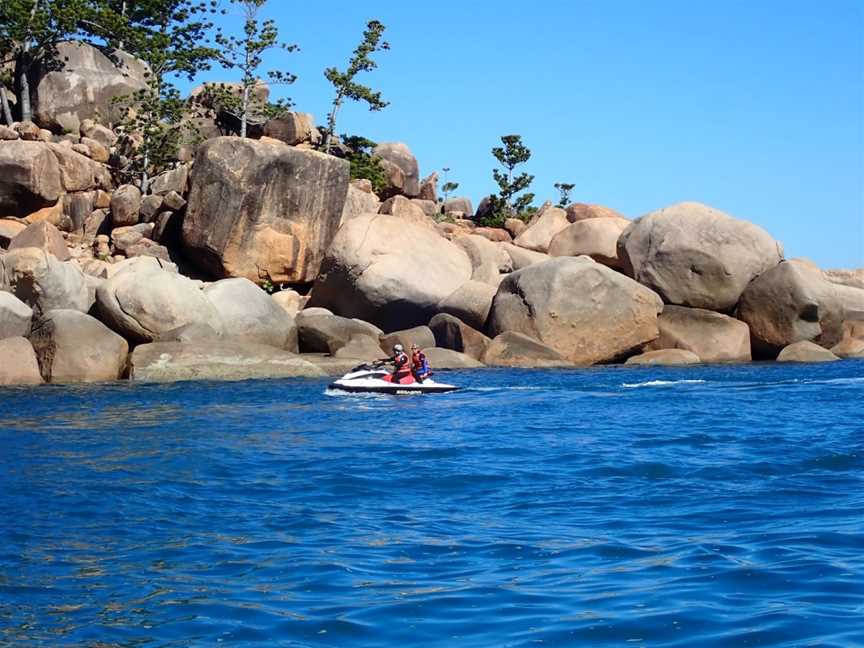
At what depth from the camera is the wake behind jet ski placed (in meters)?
22.2

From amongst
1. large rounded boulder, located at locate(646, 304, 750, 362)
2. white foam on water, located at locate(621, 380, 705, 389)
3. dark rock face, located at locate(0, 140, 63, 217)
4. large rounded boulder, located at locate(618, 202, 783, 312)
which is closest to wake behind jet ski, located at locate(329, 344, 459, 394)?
white foam on water, located at locate(621, 380, 705, 389)

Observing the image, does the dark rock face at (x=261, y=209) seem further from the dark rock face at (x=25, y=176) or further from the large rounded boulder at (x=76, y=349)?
the large rounded boulder at (x=76, y=349)

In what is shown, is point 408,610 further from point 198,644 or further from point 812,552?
point 812,552

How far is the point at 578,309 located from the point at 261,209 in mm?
10494

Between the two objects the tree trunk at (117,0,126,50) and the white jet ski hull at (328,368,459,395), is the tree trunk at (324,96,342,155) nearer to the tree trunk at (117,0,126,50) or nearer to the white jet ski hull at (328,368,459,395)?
the tree trunk at (117,0,126,50)

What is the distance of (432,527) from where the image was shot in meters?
9.69

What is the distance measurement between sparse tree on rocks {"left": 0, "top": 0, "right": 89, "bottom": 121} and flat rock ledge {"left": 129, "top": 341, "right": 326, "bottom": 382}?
67.9 feet

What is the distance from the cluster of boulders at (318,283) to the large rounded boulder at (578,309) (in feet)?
0.14

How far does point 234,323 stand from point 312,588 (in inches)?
781

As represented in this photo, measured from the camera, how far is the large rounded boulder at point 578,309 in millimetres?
29438

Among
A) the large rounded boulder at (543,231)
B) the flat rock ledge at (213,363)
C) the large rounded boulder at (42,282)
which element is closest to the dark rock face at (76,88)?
the large rounded boulder at (543,231)

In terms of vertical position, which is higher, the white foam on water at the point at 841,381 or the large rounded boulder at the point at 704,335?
the large rounded boulder at the point at 704,335

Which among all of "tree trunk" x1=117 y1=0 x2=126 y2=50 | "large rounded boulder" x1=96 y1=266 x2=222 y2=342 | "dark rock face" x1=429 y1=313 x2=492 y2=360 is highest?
"tree trunk" x1=117 y1=0 x2=126 y2=50

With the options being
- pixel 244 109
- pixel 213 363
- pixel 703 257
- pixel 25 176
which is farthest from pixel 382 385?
pixel 244 109
